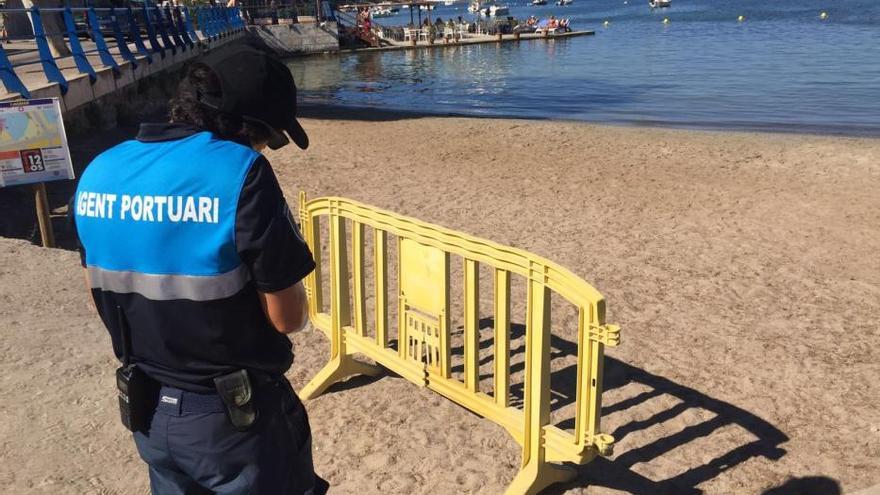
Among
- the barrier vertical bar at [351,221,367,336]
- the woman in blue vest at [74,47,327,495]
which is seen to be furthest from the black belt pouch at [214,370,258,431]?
the barrier vertical bar at [351,221,367,336]

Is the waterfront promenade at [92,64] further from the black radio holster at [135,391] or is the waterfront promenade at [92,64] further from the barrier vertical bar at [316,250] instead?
the black radio holster at [135,391]

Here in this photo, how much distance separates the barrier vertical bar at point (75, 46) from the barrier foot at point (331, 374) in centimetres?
1003

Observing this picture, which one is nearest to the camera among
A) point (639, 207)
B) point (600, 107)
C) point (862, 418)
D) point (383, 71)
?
point (862, 418)

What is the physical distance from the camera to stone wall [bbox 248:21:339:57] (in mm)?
51469

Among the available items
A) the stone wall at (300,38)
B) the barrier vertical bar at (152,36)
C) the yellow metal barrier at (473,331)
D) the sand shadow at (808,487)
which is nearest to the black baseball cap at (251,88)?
the yellow metal barrier at (473,331)

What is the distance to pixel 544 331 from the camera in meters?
3.51

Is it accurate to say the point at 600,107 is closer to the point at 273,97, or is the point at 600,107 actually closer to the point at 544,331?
the point at 544,331

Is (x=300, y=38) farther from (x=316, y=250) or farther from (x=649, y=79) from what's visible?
(x=316, y=250)

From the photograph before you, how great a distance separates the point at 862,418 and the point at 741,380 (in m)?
0.74

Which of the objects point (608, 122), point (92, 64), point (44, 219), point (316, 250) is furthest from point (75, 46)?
point (608, 122)

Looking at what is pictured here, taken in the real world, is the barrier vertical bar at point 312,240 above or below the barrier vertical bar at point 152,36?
below

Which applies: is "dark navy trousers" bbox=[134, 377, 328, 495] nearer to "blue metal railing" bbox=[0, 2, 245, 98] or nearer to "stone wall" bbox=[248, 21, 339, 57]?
"blue metal railing" bbox=[0, 2, 245, 98]

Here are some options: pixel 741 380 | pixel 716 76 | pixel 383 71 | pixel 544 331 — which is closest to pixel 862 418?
pixel 741 380

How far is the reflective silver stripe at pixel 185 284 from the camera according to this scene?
1905 millimetres
